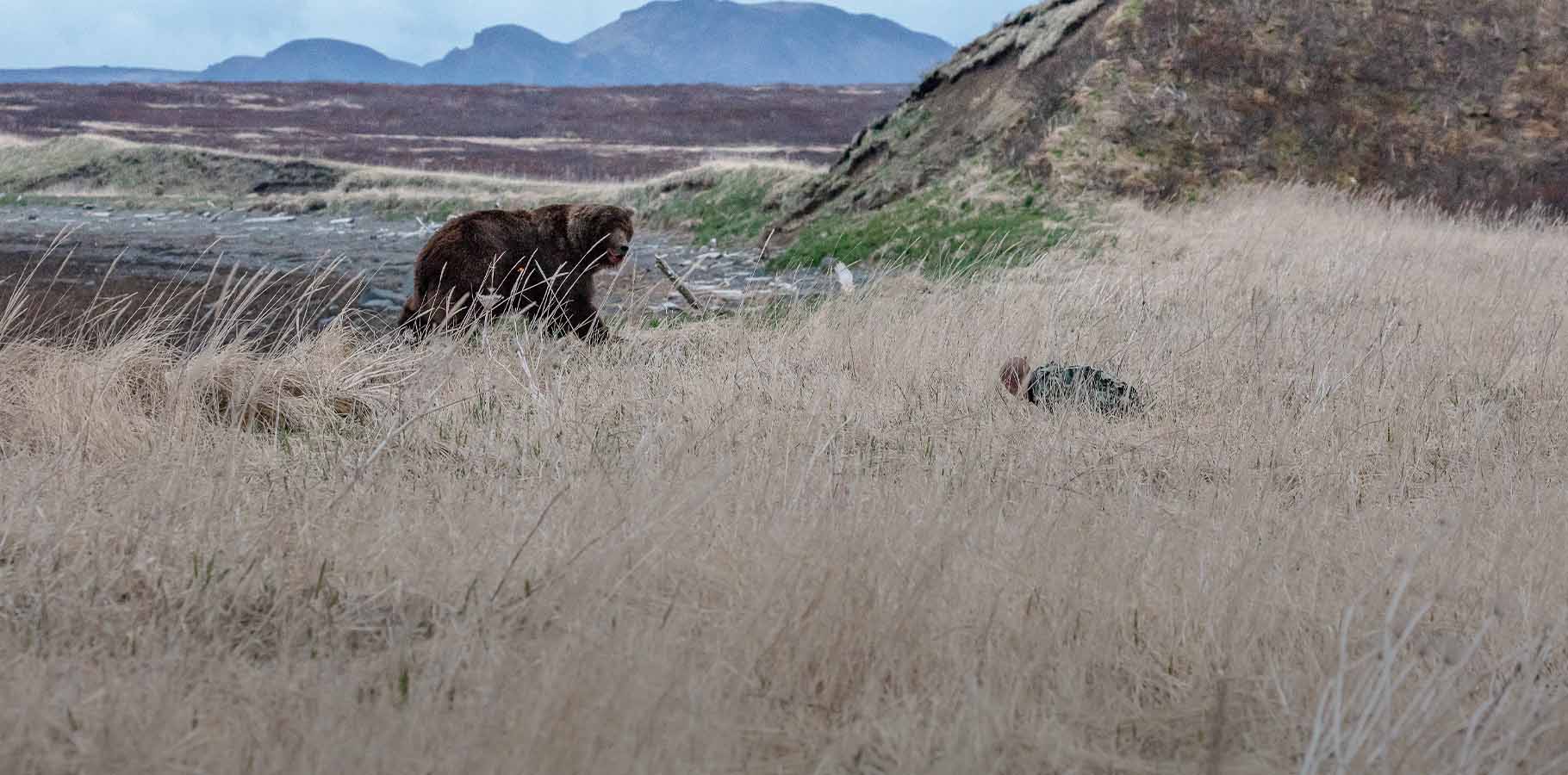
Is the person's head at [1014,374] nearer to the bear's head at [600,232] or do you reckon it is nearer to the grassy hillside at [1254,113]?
the bear's head at [600,232]

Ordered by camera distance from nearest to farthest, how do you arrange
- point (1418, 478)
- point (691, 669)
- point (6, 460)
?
point (691, 669) < point (6, 460) < point (1418, 478)

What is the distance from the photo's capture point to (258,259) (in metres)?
15.5

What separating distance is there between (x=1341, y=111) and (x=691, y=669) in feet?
47.4

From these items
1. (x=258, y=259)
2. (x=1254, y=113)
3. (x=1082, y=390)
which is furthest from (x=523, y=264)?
(x=1254, y=113)

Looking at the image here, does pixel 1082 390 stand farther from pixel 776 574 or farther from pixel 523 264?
pixel 523 264

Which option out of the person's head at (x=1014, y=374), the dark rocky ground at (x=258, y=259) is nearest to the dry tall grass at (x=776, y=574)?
the person's head at (x=1014, y=374)

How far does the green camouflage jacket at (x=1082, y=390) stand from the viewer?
17.0 ft

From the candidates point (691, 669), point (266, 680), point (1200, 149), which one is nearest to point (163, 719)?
point (266, 680)

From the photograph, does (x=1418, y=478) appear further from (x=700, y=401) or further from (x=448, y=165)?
(x=448, y=165)

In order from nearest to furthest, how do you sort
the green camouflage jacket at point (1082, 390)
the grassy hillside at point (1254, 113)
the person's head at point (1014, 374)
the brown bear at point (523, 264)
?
the green camouflage jacket at point (1082, 390) → the person's head at point (1014, 374) → the brown bear at point (523, 264) → the grassy hillside at point (1254, 113)

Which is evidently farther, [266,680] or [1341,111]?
[1341,111]

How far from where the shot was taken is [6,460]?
13.4 ft

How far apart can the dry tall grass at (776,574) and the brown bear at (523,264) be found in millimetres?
1068

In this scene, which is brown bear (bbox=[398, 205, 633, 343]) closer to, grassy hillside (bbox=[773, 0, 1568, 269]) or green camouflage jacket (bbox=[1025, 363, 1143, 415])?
green camouflage jacket (bbox=[1025, 363, 1143, 415])
